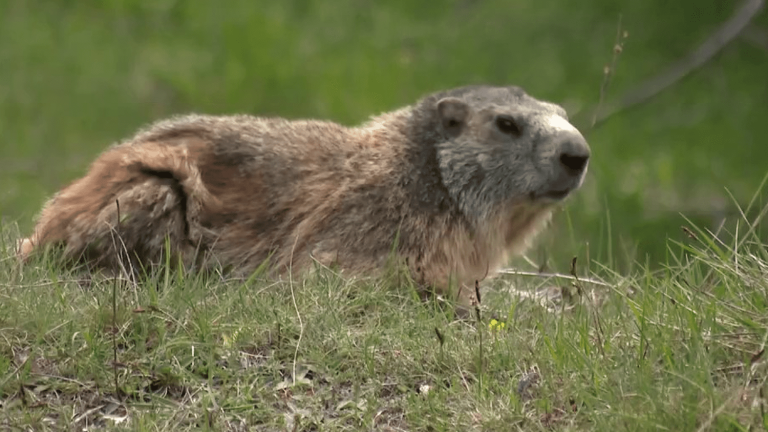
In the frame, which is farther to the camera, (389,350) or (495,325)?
(495,325)

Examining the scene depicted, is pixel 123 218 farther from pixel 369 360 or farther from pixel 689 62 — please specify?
pixel 689 62

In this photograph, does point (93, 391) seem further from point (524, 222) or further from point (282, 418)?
point (524, 222)

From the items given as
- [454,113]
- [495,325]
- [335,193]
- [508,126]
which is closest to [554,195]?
[508,126]

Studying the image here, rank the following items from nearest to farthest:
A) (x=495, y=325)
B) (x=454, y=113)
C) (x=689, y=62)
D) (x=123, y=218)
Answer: (x=495, y=325) → (x=123, y=218) → (x=454, y=113) → (x=689, y=62)

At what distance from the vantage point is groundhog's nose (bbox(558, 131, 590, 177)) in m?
6.98

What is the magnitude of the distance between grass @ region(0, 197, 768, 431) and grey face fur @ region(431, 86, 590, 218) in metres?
1.22

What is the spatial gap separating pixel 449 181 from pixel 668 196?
7871mm

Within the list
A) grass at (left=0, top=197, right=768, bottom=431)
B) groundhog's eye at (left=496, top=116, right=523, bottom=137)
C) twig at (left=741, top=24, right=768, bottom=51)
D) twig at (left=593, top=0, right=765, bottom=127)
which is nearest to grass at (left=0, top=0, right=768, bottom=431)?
grass at (left=0, top=197, right=768, bottom=431)

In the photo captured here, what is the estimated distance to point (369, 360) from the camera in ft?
17.5

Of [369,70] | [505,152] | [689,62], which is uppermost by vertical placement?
[505,152]

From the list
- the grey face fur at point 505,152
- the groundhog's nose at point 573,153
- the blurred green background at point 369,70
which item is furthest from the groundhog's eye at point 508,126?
the blurred green background at point 369,70

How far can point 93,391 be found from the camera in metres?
5.08

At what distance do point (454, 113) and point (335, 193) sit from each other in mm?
942

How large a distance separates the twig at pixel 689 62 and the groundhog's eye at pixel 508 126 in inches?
258
